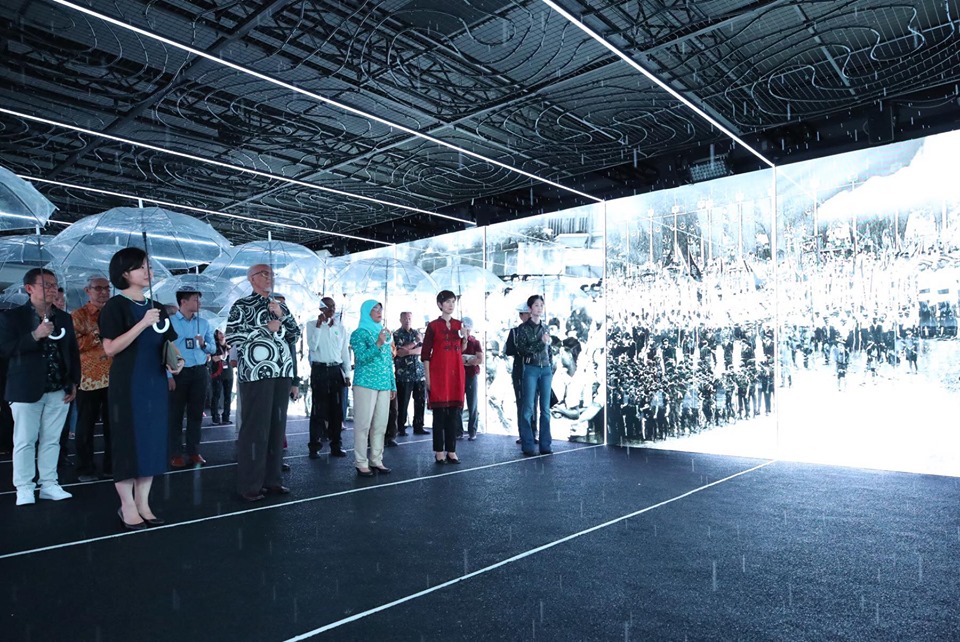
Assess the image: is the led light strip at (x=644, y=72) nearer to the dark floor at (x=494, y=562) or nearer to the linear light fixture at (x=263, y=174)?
the dark floor at (x=494, y=562)

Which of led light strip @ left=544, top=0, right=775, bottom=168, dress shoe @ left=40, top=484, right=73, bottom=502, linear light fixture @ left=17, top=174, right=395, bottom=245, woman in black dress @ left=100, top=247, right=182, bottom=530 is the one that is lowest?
dress shoe @ left=40, top=484, right=73, bottom=502

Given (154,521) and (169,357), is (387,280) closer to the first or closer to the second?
(169,357)

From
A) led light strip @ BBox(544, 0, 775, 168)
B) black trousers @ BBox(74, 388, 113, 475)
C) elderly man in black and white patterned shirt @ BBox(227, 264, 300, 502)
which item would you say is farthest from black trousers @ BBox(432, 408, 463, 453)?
led light strip @ BBox(544, 0, 775, 168)

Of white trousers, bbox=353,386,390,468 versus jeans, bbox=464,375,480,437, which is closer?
white trousers, bbox=353,386,390,468

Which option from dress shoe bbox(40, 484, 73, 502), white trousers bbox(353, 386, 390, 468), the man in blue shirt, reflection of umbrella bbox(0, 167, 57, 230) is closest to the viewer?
reflection of umbrella bbox(0, 167, 57, 230)

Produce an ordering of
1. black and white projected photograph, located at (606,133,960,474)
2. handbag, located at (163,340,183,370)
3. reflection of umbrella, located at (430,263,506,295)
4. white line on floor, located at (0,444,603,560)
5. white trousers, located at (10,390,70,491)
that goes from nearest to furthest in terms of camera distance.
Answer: white line on floor, located at (0,444,603,560) < handbag, located at (163,340,183,370) < white trousers, located at (10,390,70,491) < black and white projected photograph, located at (606,133,960,474) < reflection of umbrella, located at (430,263,506,295)

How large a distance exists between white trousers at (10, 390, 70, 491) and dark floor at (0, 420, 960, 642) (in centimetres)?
24

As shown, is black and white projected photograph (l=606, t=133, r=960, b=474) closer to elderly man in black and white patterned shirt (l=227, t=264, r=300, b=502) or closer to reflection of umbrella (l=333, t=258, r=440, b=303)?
reflection of umbrella (l=333, t=258, r=440, b=303)

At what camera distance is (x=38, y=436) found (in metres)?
4.54

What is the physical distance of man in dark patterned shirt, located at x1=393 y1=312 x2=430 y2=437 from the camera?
811cm

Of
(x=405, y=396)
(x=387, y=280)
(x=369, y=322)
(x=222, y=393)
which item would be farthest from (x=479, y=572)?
(x=222, y=393)

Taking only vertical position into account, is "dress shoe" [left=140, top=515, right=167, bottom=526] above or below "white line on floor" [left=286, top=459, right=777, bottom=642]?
above

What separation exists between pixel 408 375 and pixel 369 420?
9.32 ft

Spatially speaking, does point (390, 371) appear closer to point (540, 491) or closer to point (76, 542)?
point (540, 491)
